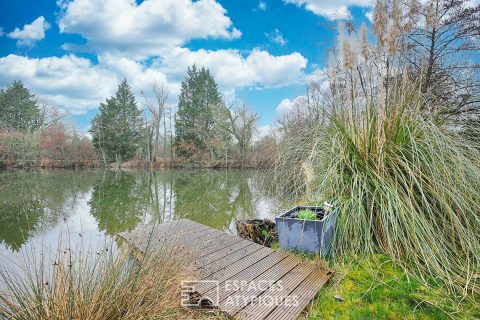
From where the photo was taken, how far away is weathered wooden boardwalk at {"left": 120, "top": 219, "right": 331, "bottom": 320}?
6.03 ft

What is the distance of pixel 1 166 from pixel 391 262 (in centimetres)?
3053

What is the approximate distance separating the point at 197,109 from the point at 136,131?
7129mm

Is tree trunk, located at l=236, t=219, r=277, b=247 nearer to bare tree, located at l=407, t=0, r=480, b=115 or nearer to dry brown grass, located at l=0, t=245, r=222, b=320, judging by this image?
dry brown grass, located at l=0, t=245, r=222, b=320

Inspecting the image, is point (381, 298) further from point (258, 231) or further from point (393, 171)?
point (258, 231)

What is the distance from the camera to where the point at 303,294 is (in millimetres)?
2002

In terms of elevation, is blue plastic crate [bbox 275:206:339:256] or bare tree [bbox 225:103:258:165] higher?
bare tree [bbox 225:103:258:165]

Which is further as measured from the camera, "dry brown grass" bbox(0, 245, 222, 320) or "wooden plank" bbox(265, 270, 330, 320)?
"wooden plank" bbox(265, 270, 330, 320)

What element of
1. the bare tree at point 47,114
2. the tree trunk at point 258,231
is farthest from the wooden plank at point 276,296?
the bare tree at point 47,114

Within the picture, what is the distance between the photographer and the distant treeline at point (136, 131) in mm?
23484

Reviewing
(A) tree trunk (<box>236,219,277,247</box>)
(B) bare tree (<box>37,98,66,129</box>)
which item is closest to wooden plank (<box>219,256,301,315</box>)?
(A) tree trunk (<box>236,219,277,247</box>)

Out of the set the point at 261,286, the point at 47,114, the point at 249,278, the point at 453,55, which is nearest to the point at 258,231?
the point at 249,278

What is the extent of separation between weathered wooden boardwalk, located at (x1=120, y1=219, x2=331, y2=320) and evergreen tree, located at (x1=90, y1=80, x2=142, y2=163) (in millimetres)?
26783

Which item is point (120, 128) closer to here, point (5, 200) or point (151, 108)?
point (151, 108)
